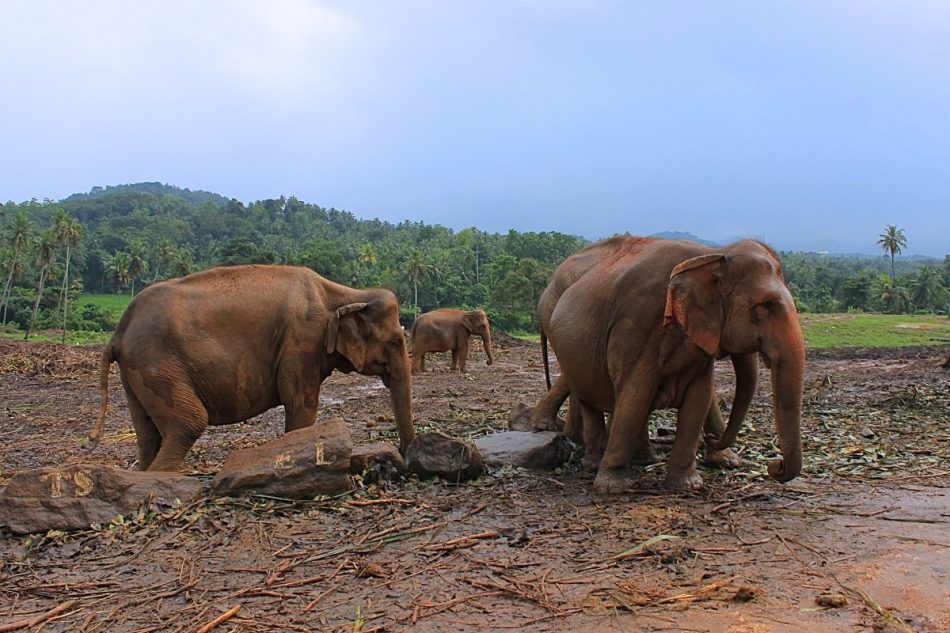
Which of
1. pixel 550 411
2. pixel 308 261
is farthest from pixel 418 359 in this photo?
pixel 308 261

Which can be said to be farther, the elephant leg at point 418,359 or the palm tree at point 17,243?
the palm tree at point 17,243

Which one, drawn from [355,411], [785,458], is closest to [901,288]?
[355,411]

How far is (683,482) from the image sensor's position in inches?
266

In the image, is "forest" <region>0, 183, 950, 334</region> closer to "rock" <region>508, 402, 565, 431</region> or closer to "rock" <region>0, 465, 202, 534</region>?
"rock" <region>508, 402, 565, 431</region>

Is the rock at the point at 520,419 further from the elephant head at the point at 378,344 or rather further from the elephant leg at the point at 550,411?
the elephant head at the point at 378,344

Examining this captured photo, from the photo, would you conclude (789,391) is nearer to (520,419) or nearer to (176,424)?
(520,419)

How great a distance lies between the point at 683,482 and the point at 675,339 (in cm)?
133

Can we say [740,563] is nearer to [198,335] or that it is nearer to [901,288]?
[198,335]

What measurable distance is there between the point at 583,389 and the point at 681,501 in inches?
68.4

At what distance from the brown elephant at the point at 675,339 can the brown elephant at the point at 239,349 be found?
1.98 meters

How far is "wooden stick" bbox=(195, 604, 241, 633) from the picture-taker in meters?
4.11

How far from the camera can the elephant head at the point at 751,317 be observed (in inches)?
227

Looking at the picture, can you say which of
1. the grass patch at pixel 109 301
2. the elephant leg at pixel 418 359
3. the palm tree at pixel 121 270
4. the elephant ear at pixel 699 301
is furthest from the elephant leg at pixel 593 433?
the palm tree at pixel 121 270

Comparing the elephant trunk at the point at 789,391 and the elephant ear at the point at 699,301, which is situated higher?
the elephant ear at the point at 699,301
